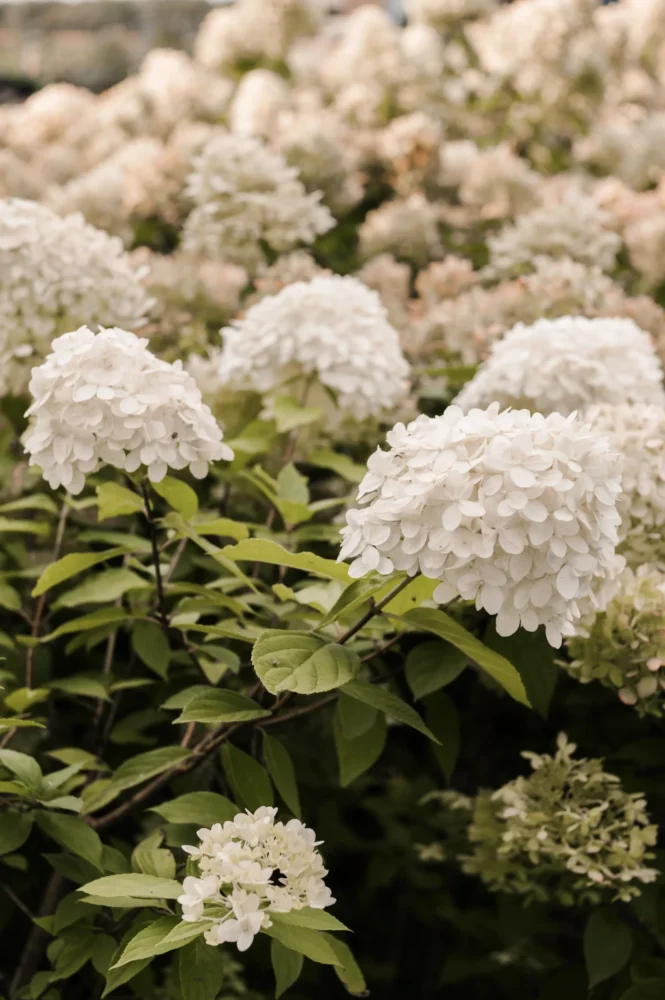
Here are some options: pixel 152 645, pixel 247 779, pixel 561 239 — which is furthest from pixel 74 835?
pixel 561 239

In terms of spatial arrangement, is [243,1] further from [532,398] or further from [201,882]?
[201,882]

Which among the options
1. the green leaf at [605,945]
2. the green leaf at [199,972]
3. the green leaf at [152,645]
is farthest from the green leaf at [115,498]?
the green leaf at [605,945]

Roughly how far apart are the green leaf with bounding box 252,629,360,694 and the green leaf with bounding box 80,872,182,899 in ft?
0.81

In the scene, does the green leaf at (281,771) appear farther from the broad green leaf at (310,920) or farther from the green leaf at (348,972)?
the broad green leaf at (310,920)

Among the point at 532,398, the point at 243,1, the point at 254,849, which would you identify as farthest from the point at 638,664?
the point at 243,1

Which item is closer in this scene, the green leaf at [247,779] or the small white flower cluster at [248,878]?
the small white flower cluster at [248,878]

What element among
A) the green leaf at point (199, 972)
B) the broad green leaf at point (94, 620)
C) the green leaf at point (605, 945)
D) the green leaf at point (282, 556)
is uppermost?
the green leaf at point (282, 556)

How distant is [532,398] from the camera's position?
1.92m

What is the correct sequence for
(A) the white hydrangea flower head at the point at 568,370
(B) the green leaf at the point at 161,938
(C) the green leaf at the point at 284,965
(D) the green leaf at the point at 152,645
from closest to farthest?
(B) the green leaf at the point at 161,938 → (C) the green leaf at the point at 284,965 → (D) the green leaf at the point at 152,645 → (A) the white hydrangea flower head at the point at 568,370

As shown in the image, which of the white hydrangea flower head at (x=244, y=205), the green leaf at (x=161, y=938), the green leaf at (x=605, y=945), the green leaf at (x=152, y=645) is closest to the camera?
the green leaf at (x=161, y=938)

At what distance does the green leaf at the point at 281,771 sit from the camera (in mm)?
1507

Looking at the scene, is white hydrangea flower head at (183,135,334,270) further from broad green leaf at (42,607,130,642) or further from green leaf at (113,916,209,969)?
green leaf at (113,916,209,969)

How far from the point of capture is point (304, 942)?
1138 mm

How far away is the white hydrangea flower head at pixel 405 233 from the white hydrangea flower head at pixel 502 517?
1.98 m
